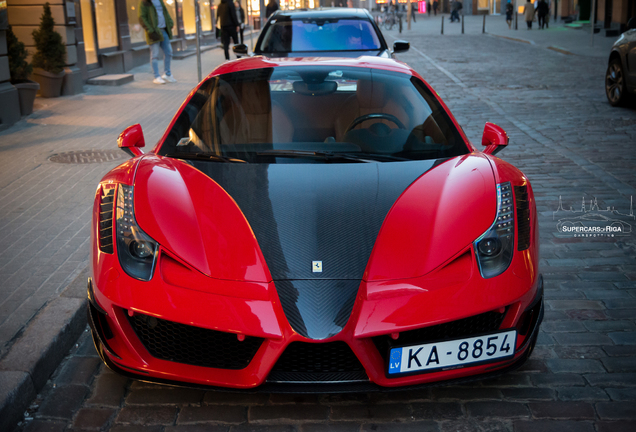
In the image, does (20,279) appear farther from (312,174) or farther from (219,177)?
(312,174)

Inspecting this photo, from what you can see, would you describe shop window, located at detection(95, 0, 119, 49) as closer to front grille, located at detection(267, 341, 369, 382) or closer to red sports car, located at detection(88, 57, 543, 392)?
red sports car, located at detection(88, 57, 543, 392)

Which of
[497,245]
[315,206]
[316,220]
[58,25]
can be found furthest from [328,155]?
[58,25]

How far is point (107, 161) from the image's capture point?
7672 mm

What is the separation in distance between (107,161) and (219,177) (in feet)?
15.9

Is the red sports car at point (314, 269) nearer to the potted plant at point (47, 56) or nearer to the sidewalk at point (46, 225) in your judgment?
the sidewalk at point (46, 225)

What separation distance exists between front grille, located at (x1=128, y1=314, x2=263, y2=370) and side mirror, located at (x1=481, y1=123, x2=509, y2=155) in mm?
1978

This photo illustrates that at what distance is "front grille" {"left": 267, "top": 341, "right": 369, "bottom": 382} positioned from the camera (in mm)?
2533

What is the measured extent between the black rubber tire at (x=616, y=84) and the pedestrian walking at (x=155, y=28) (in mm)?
9343

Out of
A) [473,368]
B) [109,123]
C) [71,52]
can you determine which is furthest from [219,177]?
[71,52]

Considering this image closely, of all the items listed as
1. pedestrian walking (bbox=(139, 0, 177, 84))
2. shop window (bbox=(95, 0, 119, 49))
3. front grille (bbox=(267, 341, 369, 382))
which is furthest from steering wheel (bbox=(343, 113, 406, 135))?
shop window (bbox=(95, 0, 119, 49))

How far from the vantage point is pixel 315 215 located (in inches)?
118

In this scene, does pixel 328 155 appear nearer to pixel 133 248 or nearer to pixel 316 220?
pixel 316 220

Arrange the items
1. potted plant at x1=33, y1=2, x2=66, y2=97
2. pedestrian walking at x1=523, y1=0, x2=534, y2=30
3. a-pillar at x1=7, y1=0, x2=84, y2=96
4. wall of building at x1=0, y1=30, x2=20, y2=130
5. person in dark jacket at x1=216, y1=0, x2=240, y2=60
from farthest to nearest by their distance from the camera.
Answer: pedestrian walking at x1=523, y1=0, x2=534, y2=30
person in dark jacket at x1=216, y1=0, x2=240, y2=60
a-pillar at x1=7, y1=0, x2=84, y2=96
potted plant at x1=33, y1=2, x2=66, y2=97
wall of building at x1=0, y1=30, x2=20, y2=130

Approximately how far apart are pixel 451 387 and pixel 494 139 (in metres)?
1.54
